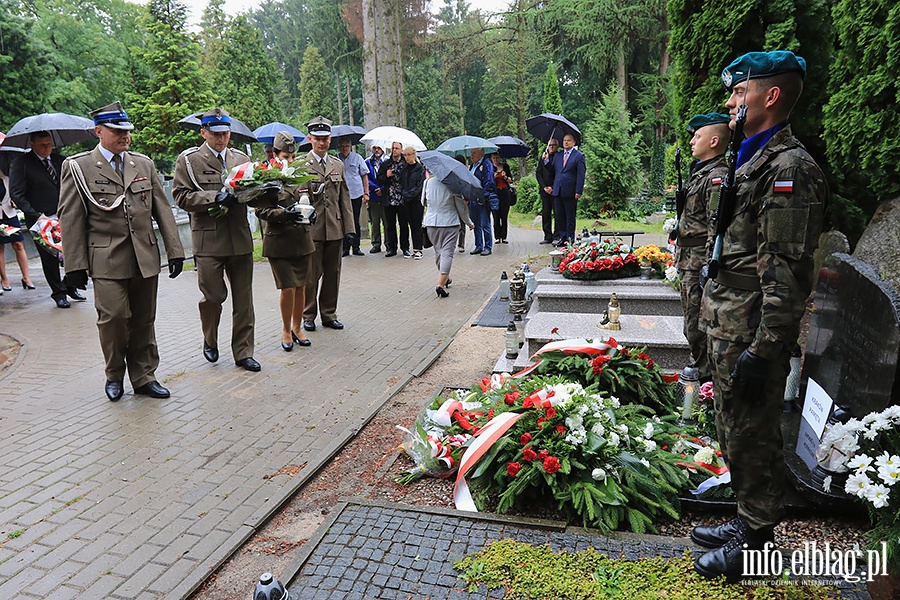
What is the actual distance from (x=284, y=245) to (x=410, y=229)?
714 cm

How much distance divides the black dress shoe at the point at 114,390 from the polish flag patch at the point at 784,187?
17.7 feet

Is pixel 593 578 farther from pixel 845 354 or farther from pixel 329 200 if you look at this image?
pixel 329 200

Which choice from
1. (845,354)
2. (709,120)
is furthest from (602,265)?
(845,354)

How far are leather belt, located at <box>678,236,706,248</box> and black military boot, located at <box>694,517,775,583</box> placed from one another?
8.77 feet

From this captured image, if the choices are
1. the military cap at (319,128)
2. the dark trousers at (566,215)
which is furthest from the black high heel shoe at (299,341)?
the dark trousers at (566,215)

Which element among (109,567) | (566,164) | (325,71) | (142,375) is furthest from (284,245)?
(325,71)

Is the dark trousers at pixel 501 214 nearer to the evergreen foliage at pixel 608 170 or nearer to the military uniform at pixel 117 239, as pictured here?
the evergreen foliage at pixel 608 170

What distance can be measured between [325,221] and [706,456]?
5.05 metres

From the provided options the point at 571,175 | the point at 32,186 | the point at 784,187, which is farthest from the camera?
the point at 571,175

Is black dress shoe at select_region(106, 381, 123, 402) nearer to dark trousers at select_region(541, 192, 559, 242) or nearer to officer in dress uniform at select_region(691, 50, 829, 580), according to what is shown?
officer in dress uniform at select_region(691, 50, 829, 580)

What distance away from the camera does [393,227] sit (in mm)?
13211

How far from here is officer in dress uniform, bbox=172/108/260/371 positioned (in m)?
5.83

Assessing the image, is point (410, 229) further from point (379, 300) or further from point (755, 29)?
point (755, 29)

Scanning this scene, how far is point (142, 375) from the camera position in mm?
5598
